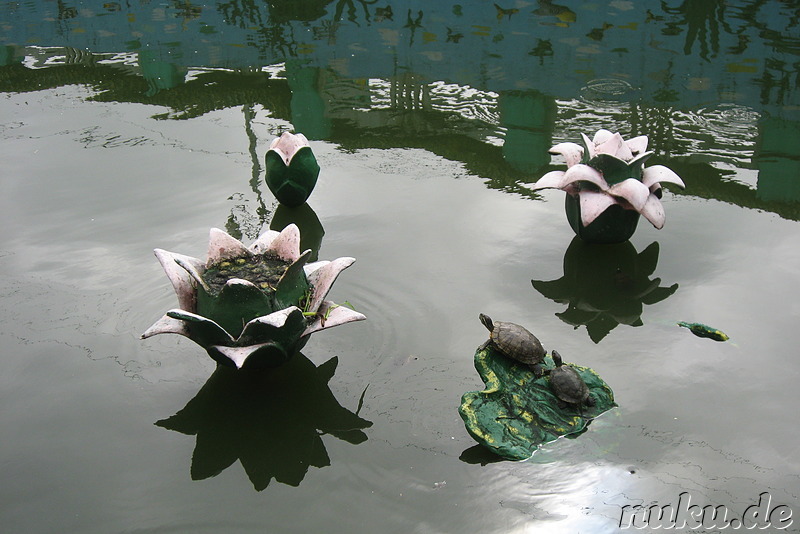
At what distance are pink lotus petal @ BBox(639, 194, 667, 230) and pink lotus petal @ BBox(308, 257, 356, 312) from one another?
149cm

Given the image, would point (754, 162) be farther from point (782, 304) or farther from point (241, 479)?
point (241, 479)

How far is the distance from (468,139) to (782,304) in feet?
7.95

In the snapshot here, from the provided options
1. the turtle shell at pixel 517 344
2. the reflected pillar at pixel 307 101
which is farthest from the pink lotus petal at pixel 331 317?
the reflected pillar at pixel 307 101

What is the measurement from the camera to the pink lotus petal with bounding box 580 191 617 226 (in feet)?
11.4

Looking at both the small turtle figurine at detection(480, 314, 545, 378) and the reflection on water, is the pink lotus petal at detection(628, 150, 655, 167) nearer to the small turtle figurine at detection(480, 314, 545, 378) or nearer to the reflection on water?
the small turtle figurine at detection(480, 314, 545, 378)

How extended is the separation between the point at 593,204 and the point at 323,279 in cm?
143

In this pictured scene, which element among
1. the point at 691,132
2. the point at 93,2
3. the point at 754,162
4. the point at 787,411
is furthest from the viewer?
the point at 93,2

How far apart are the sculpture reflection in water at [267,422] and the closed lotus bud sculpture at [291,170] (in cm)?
145

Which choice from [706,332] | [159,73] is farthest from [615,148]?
[159,73]

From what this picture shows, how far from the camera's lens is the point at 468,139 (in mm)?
5129

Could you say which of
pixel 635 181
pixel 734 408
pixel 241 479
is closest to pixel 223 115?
pixel 635 181

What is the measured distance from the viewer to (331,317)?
2.68m

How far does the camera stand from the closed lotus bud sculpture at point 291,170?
4.07 meters

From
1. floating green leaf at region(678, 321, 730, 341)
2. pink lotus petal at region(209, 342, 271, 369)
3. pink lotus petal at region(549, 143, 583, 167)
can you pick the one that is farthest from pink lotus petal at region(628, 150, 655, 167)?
pink lotus petal at region(209, 342, 271, 369)
